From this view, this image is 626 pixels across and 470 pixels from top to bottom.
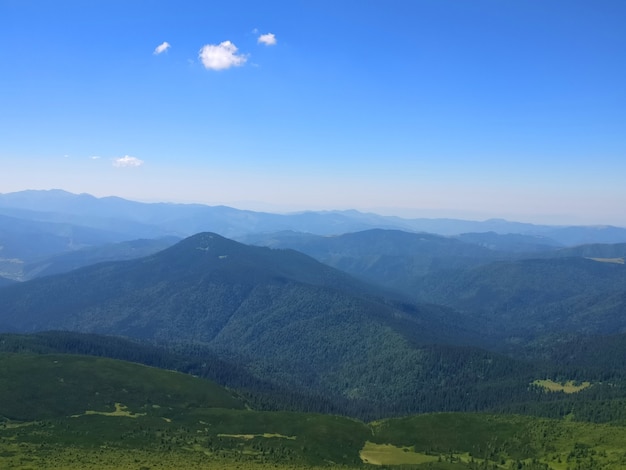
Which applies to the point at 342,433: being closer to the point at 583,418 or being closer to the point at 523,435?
the point at 523,435

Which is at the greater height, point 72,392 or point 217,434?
point 72,392

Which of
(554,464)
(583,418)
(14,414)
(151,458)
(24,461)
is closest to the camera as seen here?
(24,461)

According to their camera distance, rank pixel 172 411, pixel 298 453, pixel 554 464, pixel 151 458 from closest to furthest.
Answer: pixel 151 458
pixel 554 464
pixel 298 453
pixel 172 411

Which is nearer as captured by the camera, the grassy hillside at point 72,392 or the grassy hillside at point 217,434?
the grassy hillside at point 217,434

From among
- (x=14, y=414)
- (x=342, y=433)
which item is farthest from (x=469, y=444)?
(x=14, y=414)

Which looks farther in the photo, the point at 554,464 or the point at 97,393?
the point at 97,393

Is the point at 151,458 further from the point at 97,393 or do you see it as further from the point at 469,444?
the point at 469,444

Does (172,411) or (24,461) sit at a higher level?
(24,461)

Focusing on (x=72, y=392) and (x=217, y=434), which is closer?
(x=217, y=434)

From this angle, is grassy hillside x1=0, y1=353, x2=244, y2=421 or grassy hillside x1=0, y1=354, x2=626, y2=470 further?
grassy hillside x1=0, y1=353, x2=244, y2=421
